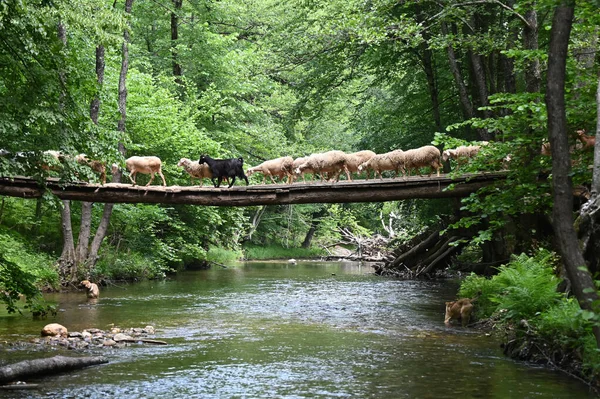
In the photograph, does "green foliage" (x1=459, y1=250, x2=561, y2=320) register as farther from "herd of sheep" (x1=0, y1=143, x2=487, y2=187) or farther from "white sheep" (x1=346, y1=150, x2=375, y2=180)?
"white sheep" (x1=346, y1=150, x2=375, y2=180)

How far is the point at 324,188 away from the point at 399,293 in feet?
18.1

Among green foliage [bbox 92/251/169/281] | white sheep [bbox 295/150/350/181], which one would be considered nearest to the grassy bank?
white sheep [bbox 295/150/350/181]

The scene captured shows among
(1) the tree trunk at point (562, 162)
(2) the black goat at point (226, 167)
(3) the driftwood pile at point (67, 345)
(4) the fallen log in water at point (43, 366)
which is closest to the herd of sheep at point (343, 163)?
(2) the black goat at point (226, 167)

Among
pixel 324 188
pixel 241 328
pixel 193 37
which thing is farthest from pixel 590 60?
pixel 193 37

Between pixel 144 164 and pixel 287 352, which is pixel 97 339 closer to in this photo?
pixel 287 352

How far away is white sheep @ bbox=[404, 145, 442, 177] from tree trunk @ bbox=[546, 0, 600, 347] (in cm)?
916

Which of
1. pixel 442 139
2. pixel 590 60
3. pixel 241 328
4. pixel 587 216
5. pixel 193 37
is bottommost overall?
pixel 241 328

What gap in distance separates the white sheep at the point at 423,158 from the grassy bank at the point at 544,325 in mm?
3802

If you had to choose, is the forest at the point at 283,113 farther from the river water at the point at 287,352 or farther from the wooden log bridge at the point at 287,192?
the river water at the point at 287,352

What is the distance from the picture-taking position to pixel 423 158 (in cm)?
1488

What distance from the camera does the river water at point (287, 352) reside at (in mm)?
7648

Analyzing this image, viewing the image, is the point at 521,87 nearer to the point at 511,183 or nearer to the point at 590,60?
the point at 590,60

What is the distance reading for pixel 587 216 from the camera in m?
8.42

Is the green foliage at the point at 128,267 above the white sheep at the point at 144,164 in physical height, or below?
below
